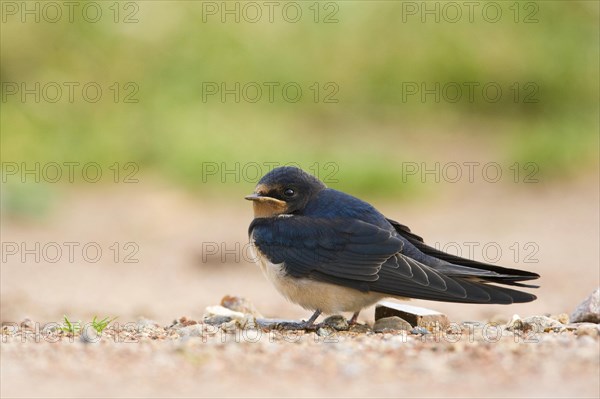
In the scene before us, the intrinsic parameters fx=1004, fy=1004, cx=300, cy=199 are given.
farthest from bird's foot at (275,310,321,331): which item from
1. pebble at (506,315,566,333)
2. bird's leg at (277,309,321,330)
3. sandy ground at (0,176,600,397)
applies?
pebble at (506,315,566,333)

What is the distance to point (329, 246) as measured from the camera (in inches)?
203

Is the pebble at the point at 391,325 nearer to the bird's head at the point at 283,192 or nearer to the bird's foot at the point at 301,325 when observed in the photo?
the bird's foot at the point at 301,325

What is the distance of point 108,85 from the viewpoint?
43.6 feet

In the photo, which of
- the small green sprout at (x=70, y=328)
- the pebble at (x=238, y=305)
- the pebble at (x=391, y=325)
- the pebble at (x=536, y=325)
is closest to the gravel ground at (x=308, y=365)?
the small green sprout at (x=70, y=328)

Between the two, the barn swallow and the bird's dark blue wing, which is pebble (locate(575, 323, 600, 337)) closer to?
the barn swallow

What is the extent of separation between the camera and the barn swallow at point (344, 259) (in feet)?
16.2

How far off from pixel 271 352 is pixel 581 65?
1165 cm

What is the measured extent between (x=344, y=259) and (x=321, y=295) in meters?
0.22

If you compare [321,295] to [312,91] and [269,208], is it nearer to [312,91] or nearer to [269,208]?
[269,208]

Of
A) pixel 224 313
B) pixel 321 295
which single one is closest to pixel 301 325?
pixel 321 295

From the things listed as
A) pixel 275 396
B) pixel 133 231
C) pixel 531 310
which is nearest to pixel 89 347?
pixel 275 396

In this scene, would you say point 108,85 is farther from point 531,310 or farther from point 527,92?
point 531,310

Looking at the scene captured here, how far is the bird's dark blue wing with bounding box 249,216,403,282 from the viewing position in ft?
16.6

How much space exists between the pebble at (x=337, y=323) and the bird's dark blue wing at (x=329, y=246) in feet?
0.98
